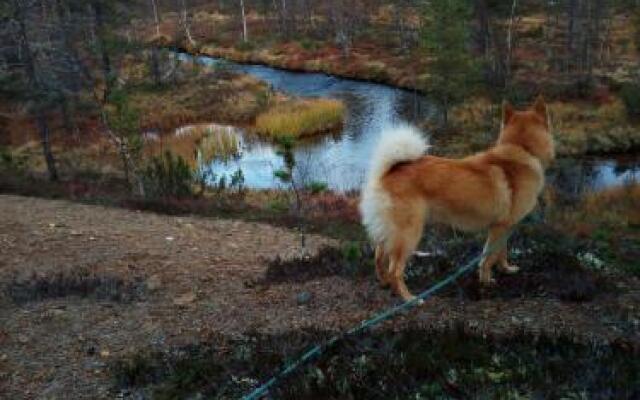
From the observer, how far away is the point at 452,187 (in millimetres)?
6395

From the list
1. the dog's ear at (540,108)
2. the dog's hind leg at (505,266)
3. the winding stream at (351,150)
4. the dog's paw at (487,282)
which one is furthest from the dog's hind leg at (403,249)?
the winding stream at (351,150)

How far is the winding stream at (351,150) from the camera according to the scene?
22.8 meters

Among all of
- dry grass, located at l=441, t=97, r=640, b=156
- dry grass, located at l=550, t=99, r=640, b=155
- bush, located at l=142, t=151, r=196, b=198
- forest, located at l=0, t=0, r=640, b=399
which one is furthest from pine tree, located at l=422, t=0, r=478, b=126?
bush, located at l=142, t=151, r=196, b=198

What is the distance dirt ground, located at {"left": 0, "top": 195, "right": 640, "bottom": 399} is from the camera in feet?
18.9

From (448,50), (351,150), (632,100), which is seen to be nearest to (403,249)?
(351,150)

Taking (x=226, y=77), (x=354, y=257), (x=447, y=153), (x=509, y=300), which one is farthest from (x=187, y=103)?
(x=509, y=300)

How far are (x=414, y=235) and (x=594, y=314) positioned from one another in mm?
1798

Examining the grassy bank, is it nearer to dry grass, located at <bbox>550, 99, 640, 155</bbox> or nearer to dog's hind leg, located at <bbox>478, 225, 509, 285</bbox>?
dry grass, located at <bbox>550, 99, 640, 155</bbox>

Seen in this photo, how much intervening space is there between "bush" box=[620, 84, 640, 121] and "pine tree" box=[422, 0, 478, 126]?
6.90 m

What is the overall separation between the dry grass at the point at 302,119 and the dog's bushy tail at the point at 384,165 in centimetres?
2388

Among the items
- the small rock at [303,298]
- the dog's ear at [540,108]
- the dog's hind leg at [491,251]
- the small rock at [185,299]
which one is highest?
the dog's ear at [540,108]

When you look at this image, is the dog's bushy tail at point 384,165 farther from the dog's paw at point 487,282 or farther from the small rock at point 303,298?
the dog's paw at point 487,282

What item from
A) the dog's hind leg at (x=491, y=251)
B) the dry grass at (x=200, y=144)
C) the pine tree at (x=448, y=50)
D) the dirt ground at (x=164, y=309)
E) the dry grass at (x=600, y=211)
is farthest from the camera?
the pine tree at (x=448, y=50)

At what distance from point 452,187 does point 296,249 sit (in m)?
5.22
